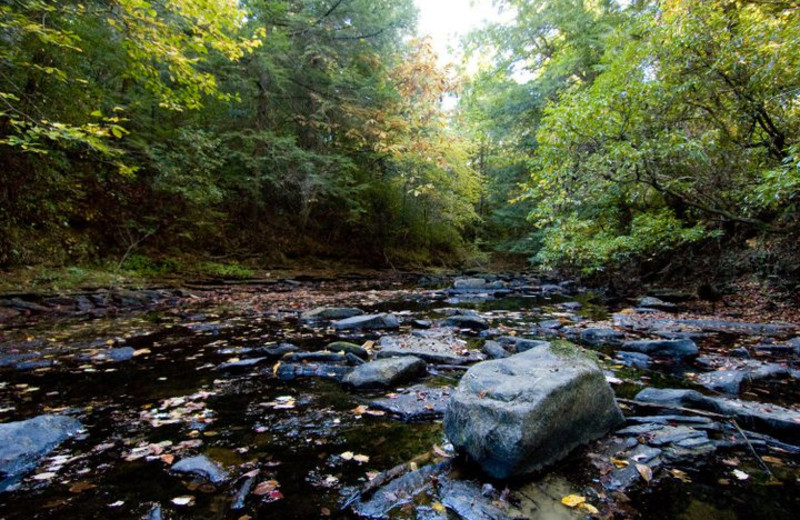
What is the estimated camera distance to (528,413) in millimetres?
2135

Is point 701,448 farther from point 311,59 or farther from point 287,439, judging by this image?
point 311,59

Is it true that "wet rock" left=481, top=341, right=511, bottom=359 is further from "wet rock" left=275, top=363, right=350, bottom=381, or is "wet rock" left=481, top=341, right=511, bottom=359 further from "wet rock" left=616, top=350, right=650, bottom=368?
"wet rock" left=275, top=363, right=350, bottom=381

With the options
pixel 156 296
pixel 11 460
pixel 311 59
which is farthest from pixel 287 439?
pixel 311 59

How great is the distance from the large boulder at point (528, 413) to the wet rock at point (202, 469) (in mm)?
1388

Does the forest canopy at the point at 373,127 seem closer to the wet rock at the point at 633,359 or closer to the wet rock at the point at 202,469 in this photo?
the wet rock at the point at 633,359

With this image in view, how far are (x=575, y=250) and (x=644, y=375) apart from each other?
6586 millimetres

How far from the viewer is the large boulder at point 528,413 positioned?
211 centimetres

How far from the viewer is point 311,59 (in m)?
13.5

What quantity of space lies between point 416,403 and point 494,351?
166 cm

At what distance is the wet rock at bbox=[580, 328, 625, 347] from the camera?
5.35 m

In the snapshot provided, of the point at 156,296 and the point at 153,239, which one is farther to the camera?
the point at 153,239

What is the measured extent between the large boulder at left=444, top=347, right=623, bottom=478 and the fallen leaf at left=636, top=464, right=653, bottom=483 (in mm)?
323

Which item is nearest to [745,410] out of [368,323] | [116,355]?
[368,323]

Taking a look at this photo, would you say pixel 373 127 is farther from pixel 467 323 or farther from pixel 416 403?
pixel 416 403
